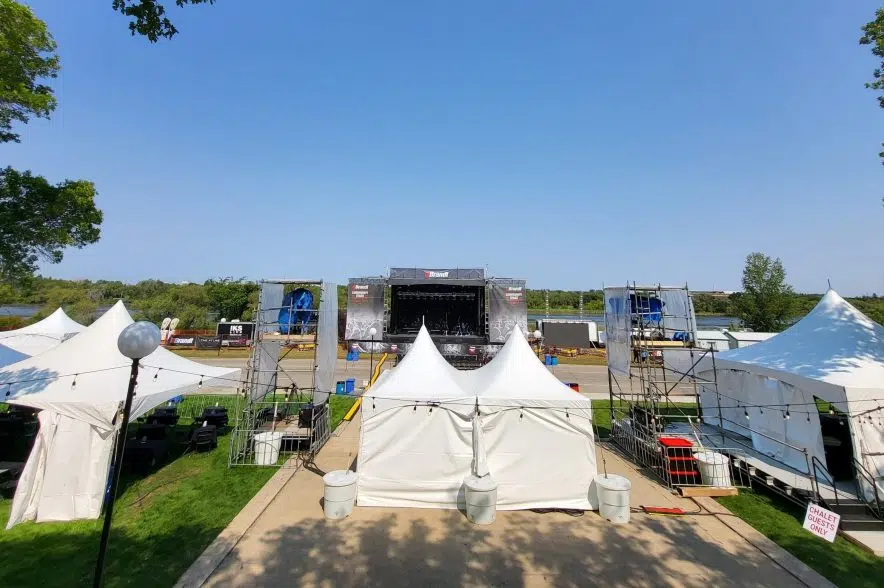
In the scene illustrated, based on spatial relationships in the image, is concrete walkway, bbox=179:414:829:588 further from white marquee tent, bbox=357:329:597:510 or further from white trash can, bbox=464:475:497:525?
white marquee tent, bbox=357:329:597:510

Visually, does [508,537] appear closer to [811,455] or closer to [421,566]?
[421,566]

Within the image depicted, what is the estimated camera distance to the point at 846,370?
7762 millimetres

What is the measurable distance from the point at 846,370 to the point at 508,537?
751cm

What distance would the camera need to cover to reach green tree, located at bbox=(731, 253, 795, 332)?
3469cm

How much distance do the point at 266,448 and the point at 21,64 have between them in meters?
8.77

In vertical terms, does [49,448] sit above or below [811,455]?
above

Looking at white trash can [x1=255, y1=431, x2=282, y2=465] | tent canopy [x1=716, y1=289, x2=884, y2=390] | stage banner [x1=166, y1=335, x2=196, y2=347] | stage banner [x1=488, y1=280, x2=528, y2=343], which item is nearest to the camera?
tent canopy [x1=716, y1=289, x2=884, y2=390]

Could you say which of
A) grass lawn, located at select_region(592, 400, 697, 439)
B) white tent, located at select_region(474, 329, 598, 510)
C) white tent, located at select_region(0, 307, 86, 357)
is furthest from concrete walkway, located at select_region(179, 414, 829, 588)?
white tent, located at select_region(0, 307, 86, 357)

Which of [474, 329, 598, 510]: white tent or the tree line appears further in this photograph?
the tree line

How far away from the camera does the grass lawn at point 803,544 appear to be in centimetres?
538

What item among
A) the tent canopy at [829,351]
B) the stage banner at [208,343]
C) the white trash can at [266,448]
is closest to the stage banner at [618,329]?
the tent canopy at [829,351]

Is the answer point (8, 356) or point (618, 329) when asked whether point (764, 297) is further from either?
point (8, 356)

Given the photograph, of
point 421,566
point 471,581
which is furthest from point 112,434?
point 471,581

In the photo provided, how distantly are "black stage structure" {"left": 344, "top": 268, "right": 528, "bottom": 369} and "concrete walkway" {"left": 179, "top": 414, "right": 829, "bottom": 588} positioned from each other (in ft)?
51.5
